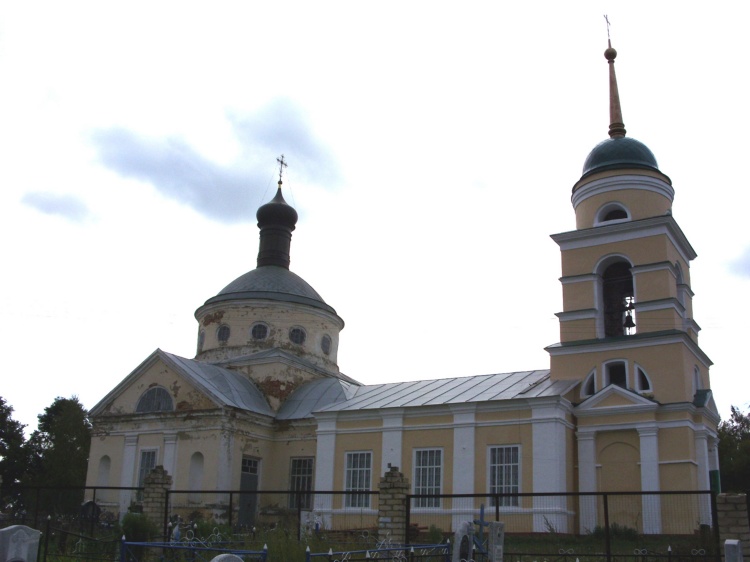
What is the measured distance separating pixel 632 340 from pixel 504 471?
503 centimetres

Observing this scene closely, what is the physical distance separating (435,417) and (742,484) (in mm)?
17691

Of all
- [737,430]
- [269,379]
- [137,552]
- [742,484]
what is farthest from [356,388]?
[737,430]

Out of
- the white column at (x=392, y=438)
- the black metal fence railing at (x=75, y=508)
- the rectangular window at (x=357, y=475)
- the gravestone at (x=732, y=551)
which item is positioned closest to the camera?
the gravestone at (x=732, y=551)

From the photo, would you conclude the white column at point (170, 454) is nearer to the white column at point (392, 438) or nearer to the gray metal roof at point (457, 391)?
the gray metal roof at point (457, 391)

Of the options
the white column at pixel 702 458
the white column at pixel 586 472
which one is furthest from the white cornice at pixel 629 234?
the white column at pixel 586 472

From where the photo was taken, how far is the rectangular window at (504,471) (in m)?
20.5

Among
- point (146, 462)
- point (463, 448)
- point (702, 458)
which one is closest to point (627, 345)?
point (702, 458)

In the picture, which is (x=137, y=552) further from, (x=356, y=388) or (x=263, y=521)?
(x=356, y=388)

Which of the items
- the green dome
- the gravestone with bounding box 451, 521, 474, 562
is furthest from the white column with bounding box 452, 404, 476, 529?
the gravestone with bounding box 451, 521, 474, 562

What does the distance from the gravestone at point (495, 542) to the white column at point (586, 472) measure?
8.98 meters

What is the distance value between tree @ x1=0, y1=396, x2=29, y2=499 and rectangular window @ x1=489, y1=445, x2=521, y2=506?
109 feet

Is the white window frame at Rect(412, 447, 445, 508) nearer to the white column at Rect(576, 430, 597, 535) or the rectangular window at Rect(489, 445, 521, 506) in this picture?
the rectangular window at Rect(489, 445, 521, 506)

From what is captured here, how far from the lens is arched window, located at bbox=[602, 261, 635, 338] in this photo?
21677 mm

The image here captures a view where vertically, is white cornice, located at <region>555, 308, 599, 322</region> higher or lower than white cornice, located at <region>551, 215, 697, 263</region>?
lower
